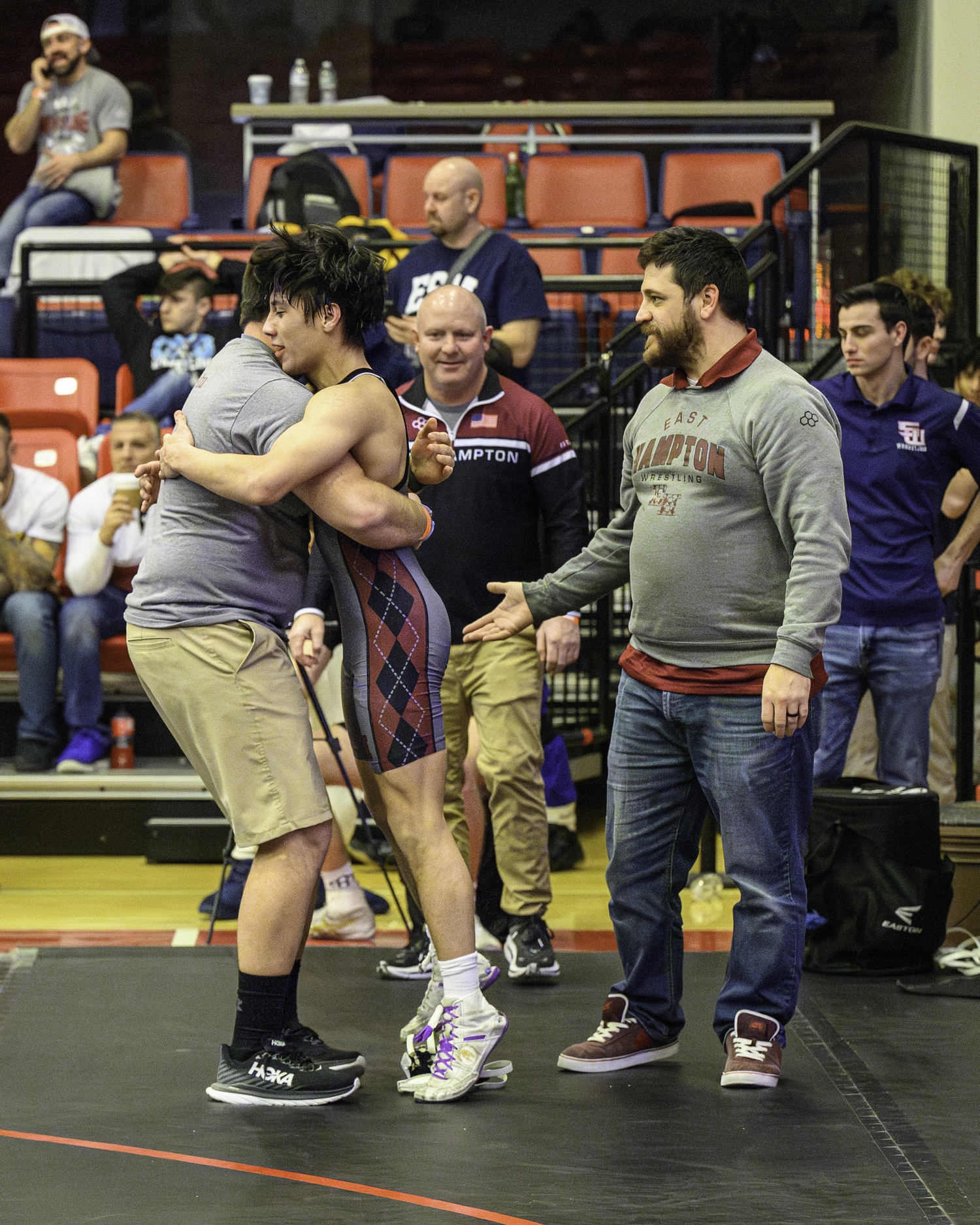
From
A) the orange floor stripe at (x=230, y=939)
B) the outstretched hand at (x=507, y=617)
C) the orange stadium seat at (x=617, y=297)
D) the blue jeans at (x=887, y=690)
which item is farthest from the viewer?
the orange stadium seat at (x=617, y=297)

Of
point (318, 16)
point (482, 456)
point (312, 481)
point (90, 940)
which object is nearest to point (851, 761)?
point (482, 456)

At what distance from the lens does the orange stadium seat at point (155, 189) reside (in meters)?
9.38

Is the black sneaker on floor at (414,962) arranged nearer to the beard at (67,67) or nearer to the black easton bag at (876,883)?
the black easton bag at (876,883)

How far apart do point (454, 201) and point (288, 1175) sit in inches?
129

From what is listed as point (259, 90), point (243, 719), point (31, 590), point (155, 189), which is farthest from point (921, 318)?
point (259, 90)

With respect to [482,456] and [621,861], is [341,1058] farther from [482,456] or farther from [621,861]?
[482,456]

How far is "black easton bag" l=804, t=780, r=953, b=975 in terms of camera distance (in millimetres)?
4016

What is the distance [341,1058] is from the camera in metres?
3.04

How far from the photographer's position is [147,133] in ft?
33.0

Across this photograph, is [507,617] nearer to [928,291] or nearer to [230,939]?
[230,939]

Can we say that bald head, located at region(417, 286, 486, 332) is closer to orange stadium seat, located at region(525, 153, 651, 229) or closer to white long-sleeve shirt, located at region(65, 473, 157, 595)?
white long-sleeve shirt, located at region(65, 473, 157, 595)

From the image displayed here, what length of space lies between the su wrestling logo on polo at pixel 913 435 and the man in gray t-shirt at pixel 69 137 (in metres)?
5.57

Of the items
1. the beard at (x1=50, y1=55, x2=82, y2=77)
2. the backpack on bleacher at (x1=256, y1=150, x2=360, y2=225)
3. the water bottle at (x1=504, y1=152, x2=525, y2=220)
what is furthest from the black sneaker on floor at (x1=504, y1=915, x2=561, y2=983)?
the water bottle at (x1=504, y1=152, x2=525, y2=220)

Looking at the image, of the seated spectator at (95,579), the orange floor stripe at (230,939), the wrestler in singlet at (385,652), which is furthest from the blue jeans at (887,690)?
the seated spectator at (95,579)
